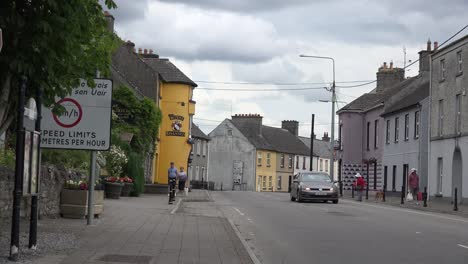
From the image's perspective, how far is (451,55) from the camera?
1501 inches

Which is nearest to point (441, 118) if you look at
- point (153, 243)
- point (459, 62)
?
point (459, 62)

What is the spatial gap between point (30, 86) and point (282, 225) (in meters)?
10.4

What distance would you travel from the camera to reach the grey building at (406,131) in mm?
43500

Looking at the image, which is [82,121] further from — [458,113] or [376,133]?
[376,133]

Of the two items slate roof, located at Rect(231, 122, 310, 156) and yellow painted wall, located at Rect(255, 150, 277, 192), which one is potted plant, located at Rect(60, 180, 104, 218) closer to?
yellow painted wall, located at Rect(255, 150, 277, 192)

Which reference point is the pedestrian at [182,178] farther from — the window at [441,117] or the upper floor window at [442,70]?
the upper floor window at [442,70]

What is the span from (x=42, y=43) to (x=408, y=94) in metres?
43.7

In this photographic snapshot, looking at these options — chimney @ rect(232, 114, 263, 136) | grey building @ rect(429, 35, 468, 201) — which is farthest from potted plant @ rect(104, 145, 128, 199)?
chimney @ rect(232, 114, 263, 136)

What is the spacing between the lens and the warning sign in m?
14.2

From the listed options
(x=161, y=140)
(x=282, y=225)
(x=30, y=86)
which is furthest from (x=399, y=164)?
(x=30, y=86)

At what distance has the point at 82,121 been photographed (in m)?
14.6

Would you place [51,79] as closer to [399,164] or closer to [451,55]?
[451,55]

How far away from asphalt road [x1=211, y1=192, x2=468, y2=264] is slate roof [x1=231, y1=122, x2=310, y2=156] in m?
69.5

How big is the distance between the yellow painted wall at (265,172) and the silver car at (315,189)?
5459 centimetres
